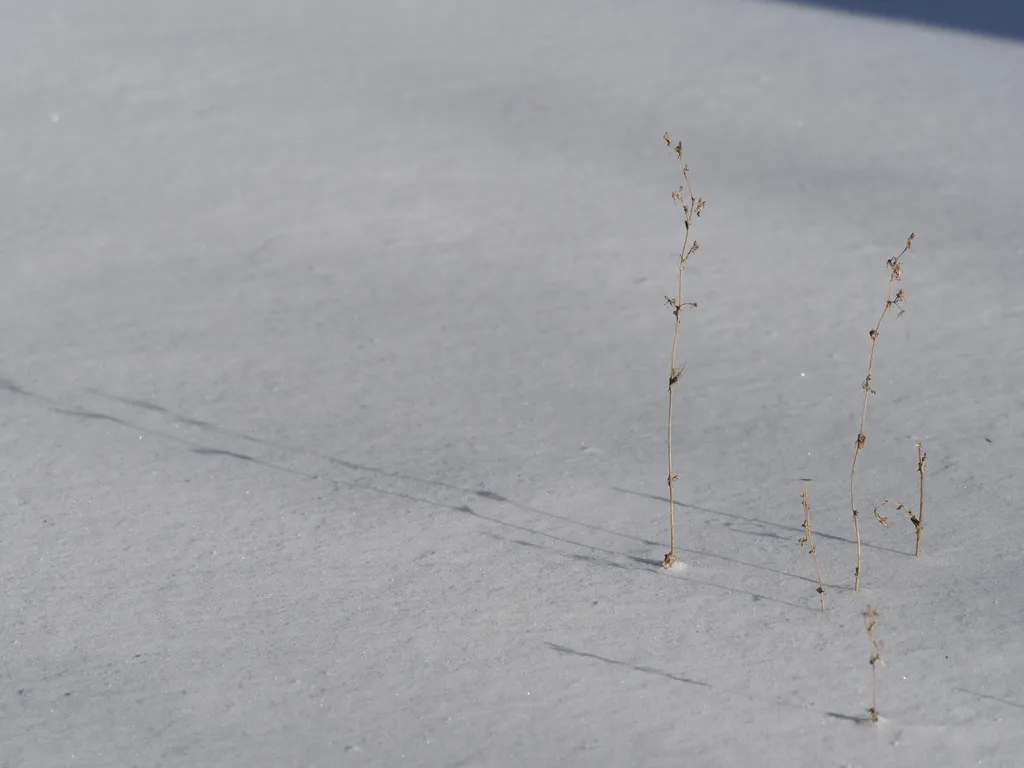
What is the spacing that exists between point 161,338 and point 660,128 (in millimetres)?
2588

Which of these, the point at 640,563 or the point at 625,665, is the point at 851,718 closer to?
the point at 625,665

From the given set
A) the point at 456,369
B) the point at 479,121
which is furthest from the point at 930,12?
the point at 456,369

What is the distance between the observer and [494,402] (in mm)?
3600

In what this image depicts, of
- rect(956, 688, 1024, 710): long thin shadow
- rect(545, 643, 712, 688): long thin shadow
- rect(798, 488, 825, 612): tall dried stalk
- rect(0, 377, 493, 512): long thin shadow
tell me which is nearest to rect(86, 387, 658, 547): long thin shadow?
rect(0, 377, 493, 512): long thin shadow

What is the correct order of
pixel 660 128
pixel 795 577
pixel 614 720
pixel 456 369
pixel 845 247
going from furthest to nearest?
pixel 660 128
pixel 845 247
pixel 456 369
pixel 795 577
pixel 614 720

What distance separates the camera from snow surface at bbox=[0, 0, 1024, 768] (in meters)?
2.46

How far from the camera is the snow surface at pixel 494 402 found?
8.07 ft

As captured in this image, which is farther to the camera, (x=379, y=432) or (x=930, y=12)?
(x=930, y=12)

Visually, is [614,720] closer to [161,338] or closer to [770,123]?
[161,338]

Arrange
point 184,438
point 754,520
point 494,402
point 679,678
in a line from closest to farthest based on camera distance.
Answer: point 679,678, point 754,520, point 184,438, point 494,402

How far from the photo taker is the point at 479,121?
568cm

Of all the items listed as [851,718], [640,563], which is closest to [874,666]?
[851,718]

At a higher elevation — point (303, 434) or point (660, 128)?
point (660, 128)

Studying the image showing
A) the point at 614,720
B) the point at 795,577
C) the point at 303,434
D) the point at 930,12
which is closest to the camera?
the point at 614,720
